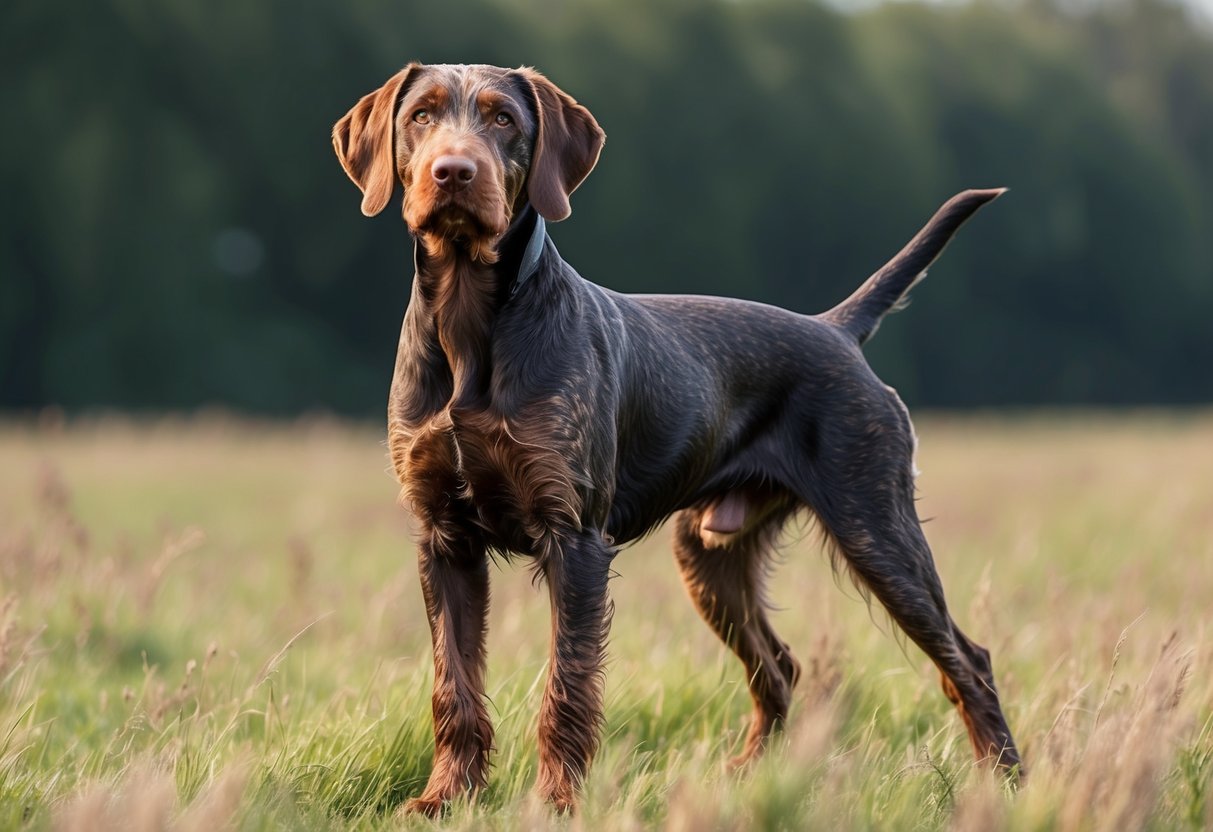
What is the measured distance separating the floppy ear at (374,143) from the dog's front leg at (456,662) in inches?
36.7

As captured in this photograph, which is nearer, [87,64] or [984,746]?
Answer: [984,746]

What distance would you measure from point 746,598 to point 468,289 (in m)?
1.60

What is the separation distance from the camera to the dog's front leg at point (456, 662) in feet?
12.0

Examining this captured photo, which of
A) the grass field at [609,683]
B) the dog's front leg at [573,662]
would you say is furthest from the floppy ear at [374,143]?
the grass field at [609,683]

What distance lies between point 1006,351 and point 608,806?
37040mm

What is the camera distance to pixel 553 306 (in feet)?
12.6

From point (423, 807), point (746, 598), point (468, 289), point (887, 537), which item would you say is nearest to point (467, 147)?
point (468, 289)

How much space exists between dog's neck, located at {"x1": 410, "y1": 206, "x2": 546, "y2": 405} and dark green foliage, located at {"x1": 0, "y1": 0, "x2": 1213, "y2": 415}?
24.7 metres

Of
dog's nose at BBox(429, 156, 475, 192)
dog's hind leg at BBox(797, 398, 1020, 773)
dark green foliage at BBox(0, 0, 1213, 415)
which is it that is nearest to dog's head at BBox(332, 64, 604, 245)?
dog's nose at BBox(429, 156, 475, 192)

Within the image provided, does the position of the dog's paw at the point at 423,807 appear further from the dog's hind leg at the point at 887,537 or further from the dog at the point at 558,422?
the dog's hind leg at the point at 887,537

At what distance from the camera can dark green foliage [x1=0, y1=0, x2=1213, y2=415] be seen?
90.0ft

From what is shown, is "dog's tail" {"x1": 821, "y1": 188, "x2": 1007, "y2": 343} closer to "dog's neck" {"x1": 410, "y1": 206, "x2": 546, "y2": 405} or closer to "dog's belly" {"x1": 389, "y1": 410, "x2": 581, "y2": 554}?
"dog's neck" {"x1": 410, "y1": 206, "x2": 546, "y2": 405}

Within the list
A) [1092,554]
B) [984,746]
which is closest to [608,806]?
[984,746]

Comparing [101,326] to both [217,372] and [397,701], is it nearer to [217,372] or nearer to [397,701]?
[217,372]
